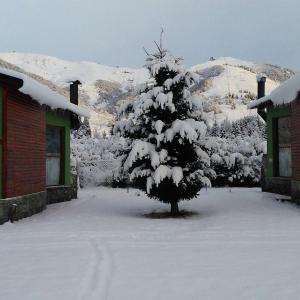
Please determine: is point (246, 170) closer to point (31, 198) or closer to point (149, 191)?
point (149, 191)

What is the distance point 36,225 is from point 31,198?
6.67 feet

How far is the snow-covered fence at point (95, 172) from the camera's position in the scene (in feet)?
67.3

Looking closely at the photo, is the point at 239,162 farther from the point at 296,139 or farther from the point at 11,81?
the point at 11,81

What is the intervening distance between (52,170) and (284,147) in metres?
7.95

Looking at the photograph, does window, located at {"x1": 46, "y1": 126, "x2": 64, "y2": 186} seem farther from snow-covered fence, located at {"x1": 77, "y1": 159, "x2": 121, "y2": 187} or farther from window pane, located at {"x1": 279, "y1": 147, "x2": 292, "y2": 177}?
window pane, located at {"x1": 279, "y1": 147, "x2": 292, "y2": 177}

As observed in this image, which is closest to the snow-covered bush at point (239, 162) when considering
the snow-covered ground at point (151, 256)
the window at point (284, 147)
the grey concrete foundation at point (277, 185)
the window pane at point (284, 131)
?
the grey concrete foundation at point (277, 185)

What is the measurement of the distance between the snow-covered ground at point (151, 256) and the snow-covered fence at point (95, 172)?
9.16 m

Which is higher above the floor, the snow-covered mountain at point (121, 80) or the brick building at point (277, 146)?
the snow-covered mountain at point (121, 80)

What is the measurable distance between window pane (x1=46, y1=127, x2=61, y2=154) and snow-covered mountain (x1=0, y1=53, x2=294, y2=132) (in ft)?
113

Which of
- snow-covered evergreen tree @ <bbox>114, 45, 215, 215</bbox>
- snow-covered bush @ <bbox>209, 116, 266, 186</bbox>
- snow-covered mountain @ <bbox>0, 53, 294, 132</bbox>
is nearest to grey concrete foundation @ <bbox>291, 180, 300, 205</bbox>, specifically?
snow-covered evergreen tree @ <bbox>114, 45, 215, 215</bbox>

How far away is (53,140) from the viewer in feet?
48.4

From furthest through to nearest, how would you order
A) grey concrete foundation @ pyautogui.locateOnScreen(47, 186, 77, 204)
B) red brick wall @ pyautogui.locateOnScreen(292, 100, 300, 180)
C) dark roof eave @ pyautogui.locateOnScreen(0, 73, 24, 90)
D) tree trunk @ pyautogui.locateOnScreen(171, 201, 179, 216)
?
1. grey concrete foundation @ pyautogui.locateOnScreen(47, 186, 77, 204)
2. red brick wall @ pyautogui.locateOnScreen(292, 100, 300, 180)
3. tree trunk @ pyautogui.locateOnScreen(171, 201, 179, 216)
4. dark roof eave @ pyautogui.locateOnScreen(0, 73, 24, 90)

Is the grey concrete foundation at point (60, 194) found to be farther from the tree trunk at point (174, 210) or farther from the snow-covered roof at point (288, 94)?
the snow-covered roof at point (288, 94)

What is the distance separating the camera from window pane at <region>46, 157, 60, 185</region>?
14445 mm
